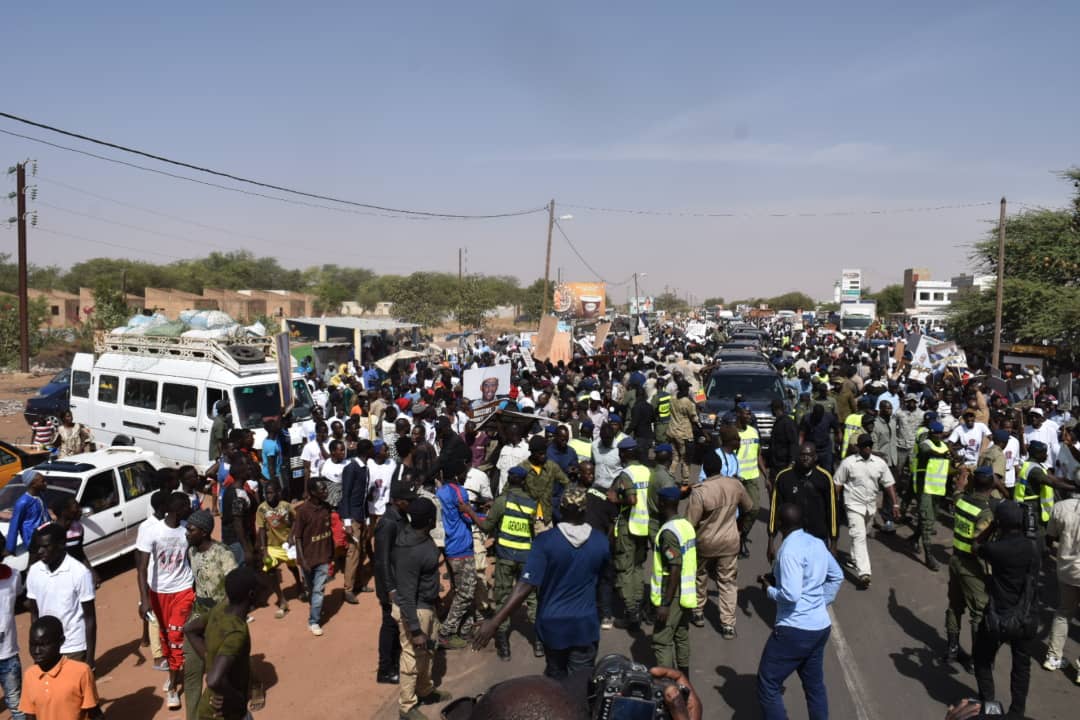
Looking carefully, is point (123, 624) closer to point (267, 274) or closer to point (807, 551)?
point (807, 551)

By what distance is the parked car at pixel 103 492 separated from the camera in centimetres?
881

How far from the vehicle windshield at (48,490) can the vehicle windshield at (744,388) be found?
1125cm

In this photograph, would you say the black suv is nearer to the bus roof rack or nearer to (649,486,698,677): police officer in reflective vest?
the bus roof rack

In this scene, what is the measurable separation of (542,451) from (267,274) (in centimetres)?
10521

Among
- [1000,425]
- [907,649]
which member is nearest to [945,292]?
[1000,425]

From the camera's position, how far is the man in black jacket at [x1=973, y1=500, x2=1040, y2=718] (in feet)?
16.3

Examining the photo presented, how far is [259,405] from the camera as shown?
41.2ft

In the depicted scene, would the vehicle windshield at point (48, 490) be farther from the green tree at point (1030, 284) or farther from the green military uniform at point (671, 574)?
the green tree at point (1030, 284)

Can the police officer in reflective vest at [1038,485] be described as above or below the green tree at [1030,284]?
below

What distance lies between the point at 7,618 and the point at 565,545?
155 inches

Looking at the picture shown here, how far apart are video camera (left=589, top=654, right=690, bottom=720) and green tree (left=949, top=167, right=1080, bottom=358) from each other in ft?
83.1

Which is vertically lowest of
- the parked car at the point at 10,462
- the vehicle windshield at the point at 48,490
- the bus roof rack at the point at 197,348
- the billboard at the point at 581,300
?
the parked car at the point at 10,462

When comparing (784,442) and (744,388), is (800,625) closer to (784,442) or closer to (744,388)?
(784,442)

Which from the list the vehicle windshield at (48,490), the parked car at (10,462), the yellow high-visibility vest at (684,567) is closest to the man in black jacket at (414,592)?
the yellow high-visibility vest at (684,567)
